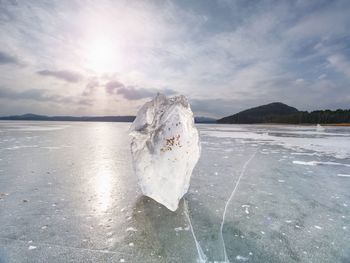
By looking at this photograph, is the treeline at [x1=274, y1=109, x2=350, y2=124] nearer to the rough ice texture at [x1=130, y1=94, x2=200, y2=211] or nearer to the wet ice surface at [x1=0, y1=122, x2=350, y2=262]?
the wet ice surface at [x1=0, y1=122, x2=350, y2=262]

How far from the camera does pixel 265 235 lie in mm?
3078

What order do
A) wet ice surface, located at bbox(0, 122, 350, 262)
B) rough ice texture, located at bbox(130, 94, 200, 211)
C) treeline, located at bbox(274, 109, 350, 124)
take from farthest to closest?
1. treeline, located at bbox(274, 109, 350, 124)
2. rough ice texture, located at bbox(130, 94, 200, 211)
3. wet ice surface, located at bbox(0, 122, 350, 262)

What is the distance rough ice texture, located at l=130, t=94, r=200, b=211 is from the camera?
13.2 feet

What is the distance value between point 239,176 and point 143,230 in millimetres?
3782

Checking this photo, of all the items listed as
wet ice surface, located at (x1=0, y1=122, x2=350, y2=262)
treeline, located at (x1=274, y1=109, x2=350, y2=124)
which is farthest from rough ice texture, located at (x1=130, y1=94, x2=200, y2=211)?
treeline, located at (x1=274, y1=109, x2=350, y2=124)

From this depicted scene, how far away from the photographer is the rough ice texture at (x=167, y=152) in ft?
13.2

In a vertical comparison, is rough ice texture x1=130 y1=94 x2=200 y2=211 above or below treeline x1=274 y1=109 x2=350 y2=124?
below

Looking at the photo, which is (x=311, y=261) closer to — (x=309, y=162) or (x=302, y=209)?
(x=302, y=209)

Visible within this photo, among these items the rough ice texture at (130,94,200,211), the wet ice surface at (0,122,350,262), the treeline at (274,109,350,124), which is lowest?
the wet ice surface at (0,122,350,262)

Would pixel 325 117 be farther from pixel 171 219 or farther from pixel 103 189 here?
pixel 171 219

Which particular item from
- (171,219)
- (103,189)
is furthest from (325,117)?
(171,219)

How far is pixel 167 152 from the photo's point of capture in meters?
4.06

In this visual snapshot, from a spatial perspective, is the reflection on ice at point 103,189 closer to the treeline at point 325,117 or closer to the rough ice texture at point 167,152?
the rough ice texture at point 167,152

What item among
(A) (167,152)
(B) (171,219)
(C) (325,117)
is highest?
(C) (325,117)
